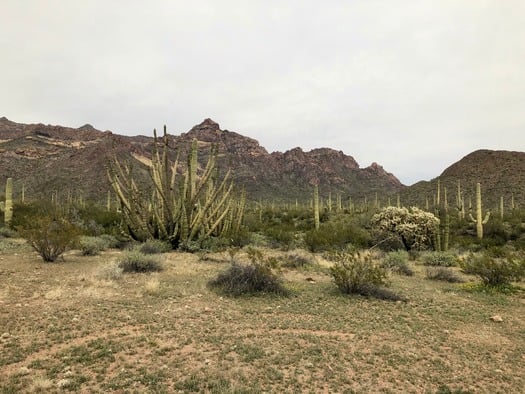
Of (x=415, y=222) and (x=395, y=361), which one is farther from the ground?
(x=415, y=222)

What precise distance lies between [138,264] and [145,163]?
79683mm

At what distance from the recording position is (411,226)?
17547 mm

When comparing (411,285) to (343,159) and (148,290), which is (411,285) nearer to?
(148,290)

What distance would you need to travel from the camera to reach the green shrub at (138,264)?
1071cm

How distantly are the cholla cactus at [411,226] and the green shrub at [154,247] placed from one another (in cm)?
980

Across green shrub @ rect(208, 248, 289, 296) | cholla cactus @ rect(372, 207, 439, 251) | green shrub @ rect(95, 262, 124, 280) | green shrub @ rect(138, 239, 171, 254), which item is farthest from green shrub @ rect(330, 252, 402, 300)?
cholla cactus @ rect(372, 207, 439, 251)

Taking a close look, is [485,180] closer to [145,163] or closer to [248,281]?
[248,281]

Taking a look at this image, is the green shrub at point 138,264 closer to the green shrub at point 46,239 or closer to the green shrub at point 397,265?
the green shrub at point 46,239

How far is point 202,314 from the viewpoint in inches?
279

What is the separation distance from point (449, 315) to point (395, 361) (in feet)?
9.30

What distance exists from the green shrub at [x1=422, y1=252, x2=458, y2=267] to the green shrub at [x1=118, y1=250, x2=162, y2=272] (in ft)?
30.6

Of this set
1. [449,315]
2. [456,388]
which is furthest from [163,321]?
[449,315]

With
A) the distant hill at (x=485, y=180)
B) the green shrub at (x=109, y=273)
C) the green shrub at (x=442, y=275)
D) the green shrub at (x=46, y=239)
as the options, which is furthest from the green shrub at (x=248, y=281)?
the distant hill at (x=485, y=180)

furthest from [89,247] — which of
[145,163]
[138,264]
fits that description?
[145,163]
